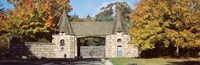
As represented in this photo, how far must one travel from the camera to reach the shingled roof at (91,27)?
57.8 meters

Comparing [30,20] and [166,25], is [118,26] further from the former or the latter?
[166,25]

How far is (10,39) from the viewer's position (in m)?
48.1

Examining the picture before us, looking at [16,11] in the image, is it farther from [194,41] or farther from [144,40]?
[194,41]

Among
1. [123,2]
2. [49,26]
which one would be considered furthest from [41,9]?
[123,2]

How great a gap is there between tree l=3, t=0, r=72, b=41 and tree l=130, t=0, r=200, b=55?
16.9 metres

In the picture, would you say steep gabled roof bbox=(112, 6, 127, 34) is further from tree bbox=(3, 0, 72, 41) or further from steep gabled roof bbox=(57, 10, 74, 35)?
tree bbox=(3, 0, 72, 41)

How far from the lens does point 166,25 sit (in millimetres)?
40719

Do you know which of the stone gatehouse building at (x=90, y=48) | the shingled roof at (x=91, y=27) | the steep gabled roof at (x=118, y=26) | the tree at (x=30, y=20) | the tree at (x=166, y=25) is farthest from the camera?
the shingled roof at (x=91, y=27)

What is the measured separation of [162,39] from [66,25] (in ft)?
71.0

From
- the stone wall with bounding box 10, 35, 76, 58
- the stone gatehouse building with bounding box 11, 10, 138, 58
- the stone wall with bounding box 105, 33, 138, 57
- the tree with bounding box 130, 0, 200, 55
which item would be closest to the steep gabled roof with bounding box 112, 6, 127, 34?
the stone gatehouse building with bounding box 11, 10, 138, 58

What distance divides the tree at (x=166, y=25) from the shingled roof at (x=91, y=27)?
48.7 ft

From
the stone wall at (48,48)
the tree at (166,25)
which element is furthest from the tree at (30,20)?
the tree at (166,25)

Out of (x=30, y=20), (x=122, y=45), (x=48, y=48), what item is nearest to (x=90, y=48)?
(x=122, y=45)

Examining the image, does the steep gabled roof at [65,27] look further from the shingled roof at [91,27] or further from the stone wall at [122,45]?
the stone wall at [122,45]
